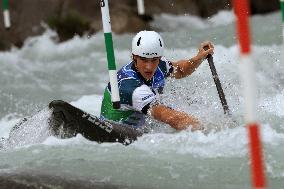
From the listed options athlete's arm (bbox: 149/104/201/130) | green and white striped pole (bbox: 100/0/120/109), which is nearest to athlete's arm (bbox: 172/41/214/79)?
athlete's arm (bbox: 149/104/201/130)

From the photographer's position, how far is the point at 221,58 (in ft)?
41.7

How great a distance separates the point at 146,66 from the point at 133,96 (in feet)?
0.97

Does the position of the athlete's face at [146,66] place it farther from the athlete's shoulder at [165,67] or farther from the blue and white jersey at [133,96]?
the athlete's shoulder at [165,67]

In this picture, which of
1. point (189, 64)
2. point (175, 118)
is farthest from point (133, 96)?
point (189, 64)

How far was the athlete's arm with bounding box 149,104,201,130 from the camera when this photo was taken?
5762 mm

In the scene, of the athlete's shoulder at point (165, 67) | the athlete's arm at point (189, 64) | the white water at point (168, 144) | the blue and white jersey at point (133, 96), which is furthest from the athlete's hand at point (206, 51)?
the blue and white jersey at point (133, 96)

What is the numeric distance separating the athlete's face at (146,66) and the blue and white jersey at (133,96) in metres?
0.04

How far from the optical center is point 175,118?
5.76m

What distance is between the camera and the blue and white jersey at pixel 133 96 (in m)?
5.85

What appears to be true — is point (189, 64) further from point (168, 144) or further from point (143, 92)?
point (168, 144)

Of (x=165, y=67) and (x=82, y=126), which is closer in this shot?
(x=82, y=126)

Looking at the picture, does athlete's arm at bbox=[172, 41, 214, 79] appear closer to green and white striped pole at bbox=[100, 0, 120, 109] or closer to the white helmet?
the white helmet

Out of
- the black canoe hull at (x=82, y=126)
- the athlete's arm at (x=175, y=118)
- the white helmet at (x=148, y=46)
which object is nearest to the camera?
the black canoe hull at (x=82, y=126)

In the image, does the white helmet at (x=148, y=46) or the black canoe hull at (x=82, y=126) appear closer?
the black canoe hull at (x=82, y=126)
